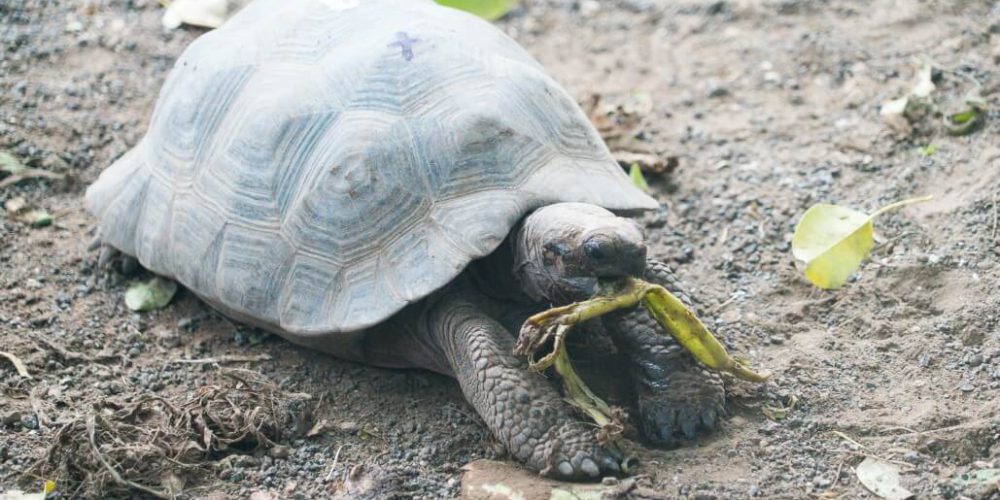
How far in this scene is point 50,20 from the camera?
606 centimetres

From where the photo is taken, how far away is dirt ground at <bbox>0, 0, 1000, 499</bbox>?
128 inches

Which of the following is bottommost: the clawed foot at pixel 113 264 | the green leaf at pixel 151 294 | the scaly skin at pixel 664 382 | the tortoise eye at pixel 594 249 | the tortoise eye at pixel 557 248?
the green leaf at pixel 151 294

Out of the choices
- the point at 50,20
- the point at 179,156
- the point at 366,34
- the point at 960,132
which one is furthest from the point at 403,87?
the point at 50,20

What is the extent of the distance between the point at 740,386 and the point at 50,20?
14.2 ft

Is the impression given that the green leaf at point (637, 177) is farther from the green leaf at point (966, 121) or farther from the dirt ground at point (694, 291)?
the green leaf at point (966, 121)

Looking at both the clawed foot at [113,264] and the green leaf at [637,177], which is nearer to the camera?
the clawed foot at [113,264]

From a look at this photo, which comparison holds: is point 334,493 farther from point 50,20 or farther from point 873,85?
point 50,20

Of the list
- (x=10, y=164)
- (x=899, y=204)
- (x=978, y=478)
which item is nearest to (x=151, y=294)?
(x=10, y=164)

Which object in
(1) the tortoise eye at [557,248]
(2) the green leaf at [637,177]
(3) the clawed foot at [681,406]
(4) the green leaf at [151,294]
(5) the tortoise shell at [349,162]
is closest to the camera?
(1) the tortoise eye at [557,248]

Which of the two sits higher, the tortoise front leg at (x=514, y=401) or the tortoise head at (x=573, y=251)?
the tortoise head at (x=573, y=251)

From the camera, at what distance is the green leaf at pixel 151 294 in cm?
427

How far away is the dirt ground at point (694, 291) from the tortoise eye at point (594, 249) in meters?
0.59

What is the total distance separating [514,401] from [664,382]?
19.0 inches

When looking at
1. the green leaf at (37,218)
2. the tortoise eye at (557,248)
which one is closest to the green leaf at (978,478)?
the tortoise eye at (557,248)
